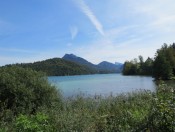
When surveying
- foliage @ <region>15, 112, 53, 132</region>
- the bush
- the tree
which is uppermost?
the tree

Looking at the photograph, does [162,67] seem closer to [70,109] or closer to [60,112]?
[70,109]

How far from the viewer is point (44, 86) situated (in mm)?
12961

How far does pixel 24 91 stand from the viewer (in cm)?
1211

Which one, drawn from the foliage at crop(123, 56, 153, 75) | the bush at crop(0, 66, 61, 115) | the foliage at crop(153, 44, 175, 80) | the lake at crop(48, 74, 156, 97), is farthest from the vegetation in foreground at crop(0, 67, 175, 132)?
the foliage at crop(123, 56, 153, 75)

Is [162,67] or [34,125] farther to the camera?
[162,67]

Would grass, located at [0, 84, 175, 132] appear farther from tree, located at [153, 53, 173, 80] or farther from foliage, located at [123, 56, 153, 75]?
foliage, located at [123, 56, 153, 75]

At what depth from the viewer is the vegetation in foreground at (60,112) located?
22.1 feet

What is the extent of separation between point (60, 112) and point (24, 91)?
328 cm

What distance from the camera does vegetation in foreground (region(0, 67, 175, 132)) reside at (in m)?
6.74

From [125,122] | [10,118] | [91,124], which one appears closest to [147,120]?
[125,122]

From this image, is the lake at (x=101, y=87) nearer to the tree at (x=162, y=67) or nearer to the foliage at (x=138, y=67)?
the tree at (x=162, y=67)

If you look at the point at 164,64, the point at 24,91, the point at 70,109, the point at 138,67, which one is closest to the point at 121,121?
the point at 70,109

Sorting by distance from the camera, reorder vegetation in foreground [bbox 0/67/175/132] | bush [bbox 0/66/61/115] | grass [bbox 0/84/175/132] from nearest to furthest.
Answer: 1. grass [bbox 0/84/175/132]
2. vegetation in foreground [bbox 0/67/175/132]
3. bush [bbox 0/66/61/115]

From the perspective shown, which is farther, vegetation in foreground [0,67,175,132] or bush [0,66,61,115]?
bush [0,66,61,115]
